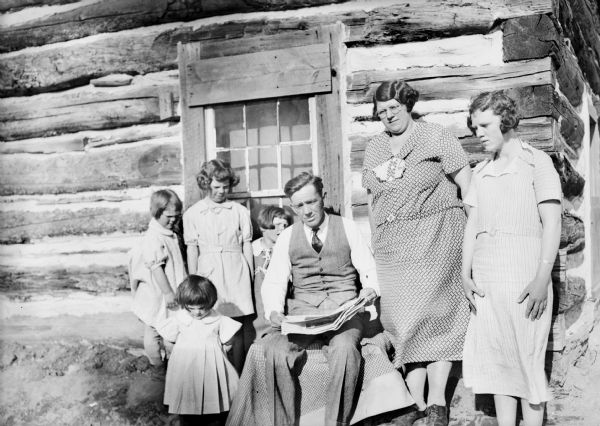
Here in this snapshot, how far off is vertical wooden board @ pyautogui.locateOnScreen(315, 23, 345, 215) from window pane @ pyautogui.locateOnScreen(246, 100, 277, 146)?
0.55 meters

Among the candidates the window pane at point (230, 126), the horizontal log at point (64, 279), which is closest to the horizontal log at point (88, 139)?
the window pane at point (230, 126)

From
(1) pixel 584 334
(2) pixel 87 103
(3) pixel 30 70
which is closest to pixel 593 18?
(1) pixel 584 334

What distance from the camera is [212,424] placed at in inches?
180

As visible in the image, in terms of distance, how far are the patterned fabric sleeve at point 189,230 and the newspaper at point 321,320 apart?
1252 millimetres

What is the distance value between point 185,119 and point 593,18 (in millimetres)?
4810

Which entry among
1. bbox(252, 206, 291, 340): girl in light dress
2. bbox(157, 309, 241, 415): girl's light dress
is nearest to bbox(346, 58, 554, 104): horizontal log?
bbox(252, 206, 291, 340): girl in light dress

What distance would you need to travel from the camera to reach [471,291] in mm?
4000

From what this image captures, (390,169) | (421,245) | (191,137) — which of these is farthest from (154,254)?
(421,245)

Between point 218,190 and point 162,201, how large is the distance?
1.54 ft

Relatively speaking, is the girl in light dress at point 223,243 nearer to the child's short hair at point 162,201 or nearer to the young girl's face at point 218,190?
the young girl's face at point 218,190

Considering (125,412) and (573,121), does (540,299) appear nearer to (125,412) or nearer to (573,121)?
(573,121)

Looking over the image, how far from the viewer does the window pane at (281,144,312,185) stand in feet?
18.4

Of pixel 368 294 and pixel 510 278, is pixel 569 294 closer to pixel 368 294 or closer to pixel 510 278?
pixel 510 278

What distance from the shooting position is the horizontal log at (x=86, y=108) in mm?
5824
